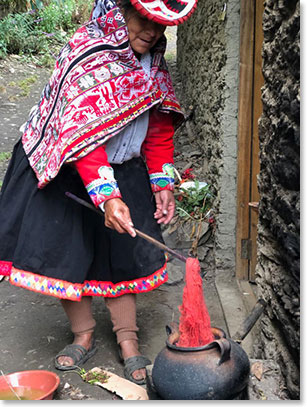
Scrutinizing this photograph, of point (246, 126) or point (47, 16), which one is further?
point (47, 16)

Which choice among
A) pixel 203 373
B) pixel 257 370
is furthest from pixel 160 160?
pixel 203 373

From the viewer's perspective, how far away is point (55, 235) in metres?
2.74

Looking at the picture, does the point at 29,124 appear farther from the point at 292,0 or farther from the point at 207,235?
the point at 207,235

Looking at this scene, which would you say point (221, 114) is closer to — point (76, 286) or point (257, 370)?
point (76, 286)

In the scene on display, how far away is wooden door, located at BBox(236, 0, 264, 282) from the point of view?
3709mm

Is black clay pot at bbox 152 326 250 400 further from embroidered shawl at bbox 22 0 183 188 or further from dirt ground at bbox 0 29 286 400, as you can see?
embroidered shawl at bbox 22 0 183 188

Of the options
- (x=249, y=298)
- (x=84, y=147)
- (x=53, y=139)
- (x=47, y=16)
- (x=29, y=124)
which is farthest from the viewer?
(x=47, y=16)

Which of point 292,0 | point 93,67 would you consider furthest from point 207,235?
point 292,0

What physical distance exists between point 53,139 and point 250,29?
6.05ft

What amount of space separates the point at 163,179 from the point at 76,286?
752 millimetres

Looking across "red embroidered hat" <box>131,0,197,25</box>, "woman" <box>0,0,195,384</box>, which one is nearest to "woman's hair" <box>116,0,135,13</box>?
"woman" <box>0,0,195,384</box>

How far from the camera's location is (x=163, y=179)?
2924 mm

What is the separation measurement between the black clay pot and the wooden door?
2.00 meters

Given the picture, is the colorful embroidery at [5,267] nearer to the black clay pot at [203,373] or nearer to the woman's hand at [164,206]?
the woman's hand at [164,206]
